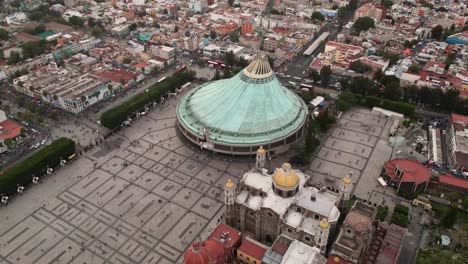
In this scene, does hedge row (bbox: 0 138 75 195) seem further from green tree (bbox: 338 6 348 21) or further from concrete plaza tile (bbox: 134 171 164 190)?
green tree (bbox: 338 6 348 21)

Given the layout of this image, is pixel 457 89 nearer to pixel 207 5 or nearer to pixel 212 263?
pixel 212 263

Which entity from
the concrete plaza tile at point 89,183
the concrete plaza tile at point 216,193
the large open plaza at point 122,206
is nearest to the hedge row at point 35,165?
the large open plaza at point 122,206

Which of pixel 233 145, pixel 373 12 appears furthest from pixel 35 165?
pixel 373 12

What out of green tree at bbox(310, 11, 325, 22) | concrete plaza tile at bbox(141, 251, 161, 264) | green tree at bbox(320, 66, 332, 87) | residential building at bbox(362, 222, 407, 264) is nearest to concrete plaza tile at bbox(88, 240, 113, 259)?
concrete plaza tile at bbox(141, 251, 161, 264)

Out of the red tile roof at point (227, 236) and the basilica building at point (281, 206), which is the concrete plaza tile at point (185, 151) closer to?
the basilica building at point (281, 206)

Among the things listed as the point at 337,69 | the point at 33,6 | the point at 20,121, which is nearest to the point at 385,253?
the point at 337,69

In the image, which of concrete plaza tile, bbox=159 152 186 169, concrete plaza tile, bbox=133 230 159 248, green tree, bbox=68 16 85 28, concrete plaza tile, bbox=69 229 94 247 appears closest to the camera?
concrete plaza tile, bbox=133 230 159 248

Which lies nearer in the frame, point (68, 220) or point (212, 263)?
point (212, 263)
